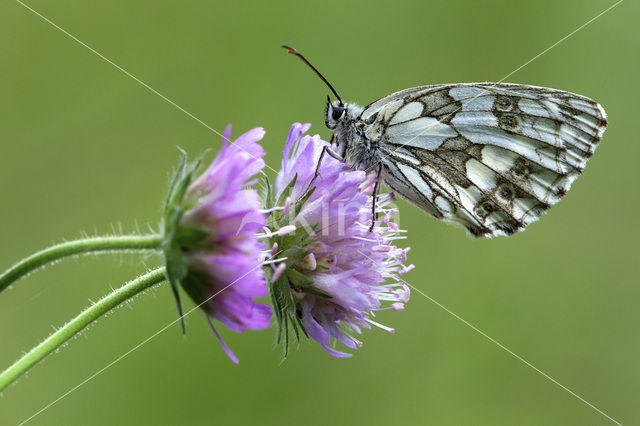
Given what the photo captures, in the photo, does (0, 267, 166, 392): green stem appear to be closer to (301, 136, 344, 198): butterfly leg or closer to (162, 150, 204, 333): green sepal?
(162, 150, 204, 333): green sepal

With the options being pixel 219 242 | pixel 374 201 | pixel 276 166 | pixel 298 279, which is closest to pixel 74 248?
pixel 219 242

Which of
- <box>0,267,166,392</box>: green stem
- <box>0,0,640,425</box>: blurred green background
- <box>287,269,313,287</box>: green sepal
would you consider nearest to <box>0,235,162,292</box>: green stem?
<box>0,267,166,392</box>: green stem

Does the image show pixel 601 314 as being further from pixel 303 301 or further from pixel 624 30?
pixel 303 301

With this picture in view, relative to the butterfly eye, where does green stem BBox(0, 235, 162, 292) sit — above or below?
below

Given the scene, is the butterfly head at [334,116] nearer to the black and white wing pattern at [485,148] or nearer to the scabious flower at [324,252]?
the black and white wing pattern at [485,148]

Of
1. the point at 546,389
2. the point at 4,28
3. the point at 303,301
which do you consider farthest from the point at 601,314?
the point at 4,28

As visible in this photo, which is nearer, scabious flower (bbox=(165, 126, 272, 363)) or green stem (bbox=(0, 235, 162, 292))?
green stem (bbox=(0, 235, 162, 292))
